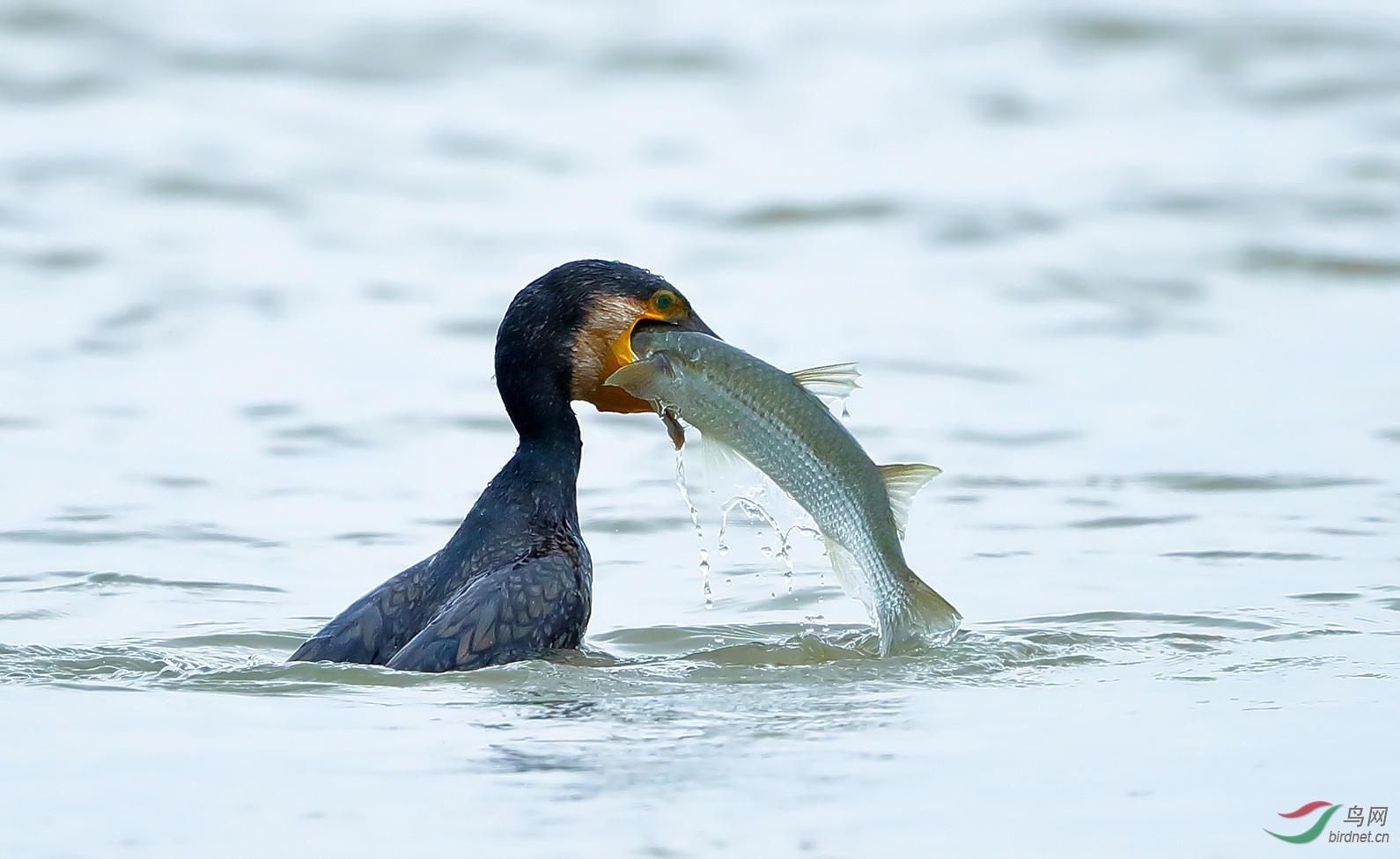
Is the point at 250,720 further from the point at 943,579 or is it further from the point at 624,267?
the point at 943,579

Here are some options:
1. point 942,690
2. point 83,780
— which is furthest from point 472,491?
point 83,780

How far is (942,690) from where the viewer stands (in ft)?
18.8

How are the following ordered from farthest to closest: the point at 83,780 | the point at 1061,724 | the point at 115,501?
1. the point at 115,501
2. the point at 1061,724
3. the point at 83,780

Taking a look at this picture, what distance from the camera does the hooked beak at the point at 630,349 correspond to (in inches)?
240

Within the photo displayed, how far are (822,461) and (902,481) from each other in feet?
0.73

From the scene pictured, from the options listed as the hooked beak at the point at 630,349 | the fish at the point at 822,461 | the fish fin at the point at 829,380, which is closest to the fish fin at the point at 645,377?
the fish at the point at 822,461

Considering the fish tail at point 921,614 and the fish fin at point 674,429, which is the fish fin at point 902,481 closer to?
the fish tail at point 921,614

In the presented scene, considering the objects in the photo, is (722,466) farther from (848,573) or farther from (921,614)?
(921,614)

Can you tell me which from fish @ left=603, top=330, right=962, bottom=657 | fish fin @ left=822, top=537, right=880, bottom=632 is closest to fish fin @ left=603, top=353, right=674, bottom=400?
fish @ left=603, top=330, right=962, bottom=657

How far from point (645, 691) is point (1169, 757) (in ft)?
5.00

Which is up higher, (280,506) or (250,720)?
(280,506)

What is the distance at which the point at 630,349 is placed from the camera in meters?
6.08

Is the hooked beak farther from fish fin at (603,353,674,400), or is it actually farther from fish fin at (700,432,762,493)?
fish fin at (700,432,762,493)

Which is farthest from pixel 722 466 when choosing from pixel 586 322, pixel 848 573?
pixel 586 322
